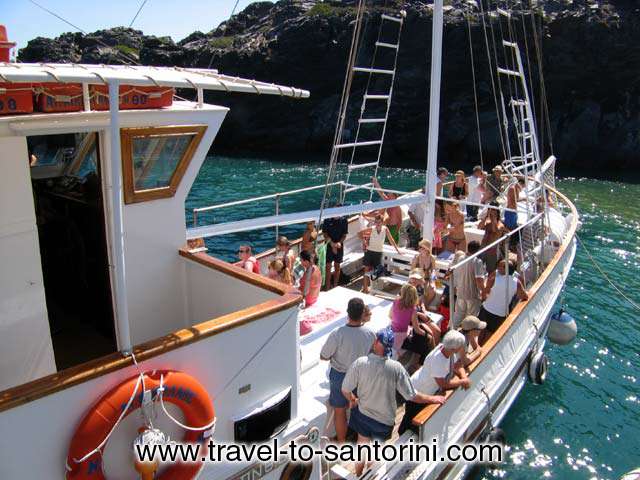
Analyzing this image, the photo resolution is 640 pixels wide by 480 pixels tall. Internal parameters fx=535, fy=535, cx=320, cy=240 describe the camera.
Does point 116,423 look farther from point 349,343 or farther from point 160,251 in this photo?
point 349,343

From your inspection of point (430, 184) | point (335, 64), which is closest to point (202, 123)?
point (430, 184)

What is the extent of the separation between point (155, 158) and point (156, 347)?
5.67 ft

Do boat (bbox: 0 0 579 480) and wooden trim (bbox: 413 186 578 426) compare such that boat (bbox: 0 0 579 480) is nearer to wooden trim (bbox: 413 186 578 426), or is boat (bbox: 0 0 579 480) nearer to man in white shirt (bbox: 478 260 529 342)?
wooden trim (bbox: 413 186 578 426)

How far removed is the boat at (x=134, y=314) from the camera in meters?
3.07

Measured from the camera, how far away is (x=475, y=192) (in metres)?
11.2

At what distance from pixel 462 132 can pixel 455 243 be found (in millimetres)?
35940

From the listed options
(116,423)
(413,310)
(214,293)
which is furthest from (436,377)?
(116,423)

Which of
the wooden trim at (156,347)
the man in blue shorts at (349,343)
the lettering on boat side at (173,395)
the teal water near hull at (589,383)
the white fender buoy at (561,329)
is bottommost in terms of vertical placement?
the teal water near hull at (589,383)

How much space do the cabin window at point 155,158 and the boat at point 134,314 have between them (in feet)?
0.04

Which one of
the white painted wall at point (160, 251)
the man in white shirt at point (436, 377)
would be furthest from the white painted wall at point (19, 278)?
the man in white shirt at point (436, 377)

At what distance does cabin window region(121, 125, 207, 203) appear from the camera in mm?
4215

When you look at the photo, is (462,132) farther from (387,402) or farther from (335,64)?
(387,402)

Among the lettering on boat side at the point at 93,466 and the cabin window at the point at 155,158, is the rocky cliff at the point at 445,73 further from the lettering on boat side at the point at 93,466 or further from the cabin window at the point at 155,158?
the lettering on boat side at the point at 93,466

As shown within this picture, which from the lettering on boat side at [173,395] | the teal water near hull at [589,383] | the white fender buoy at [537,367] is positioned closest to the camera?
the lettering on boat side at [173,395]
